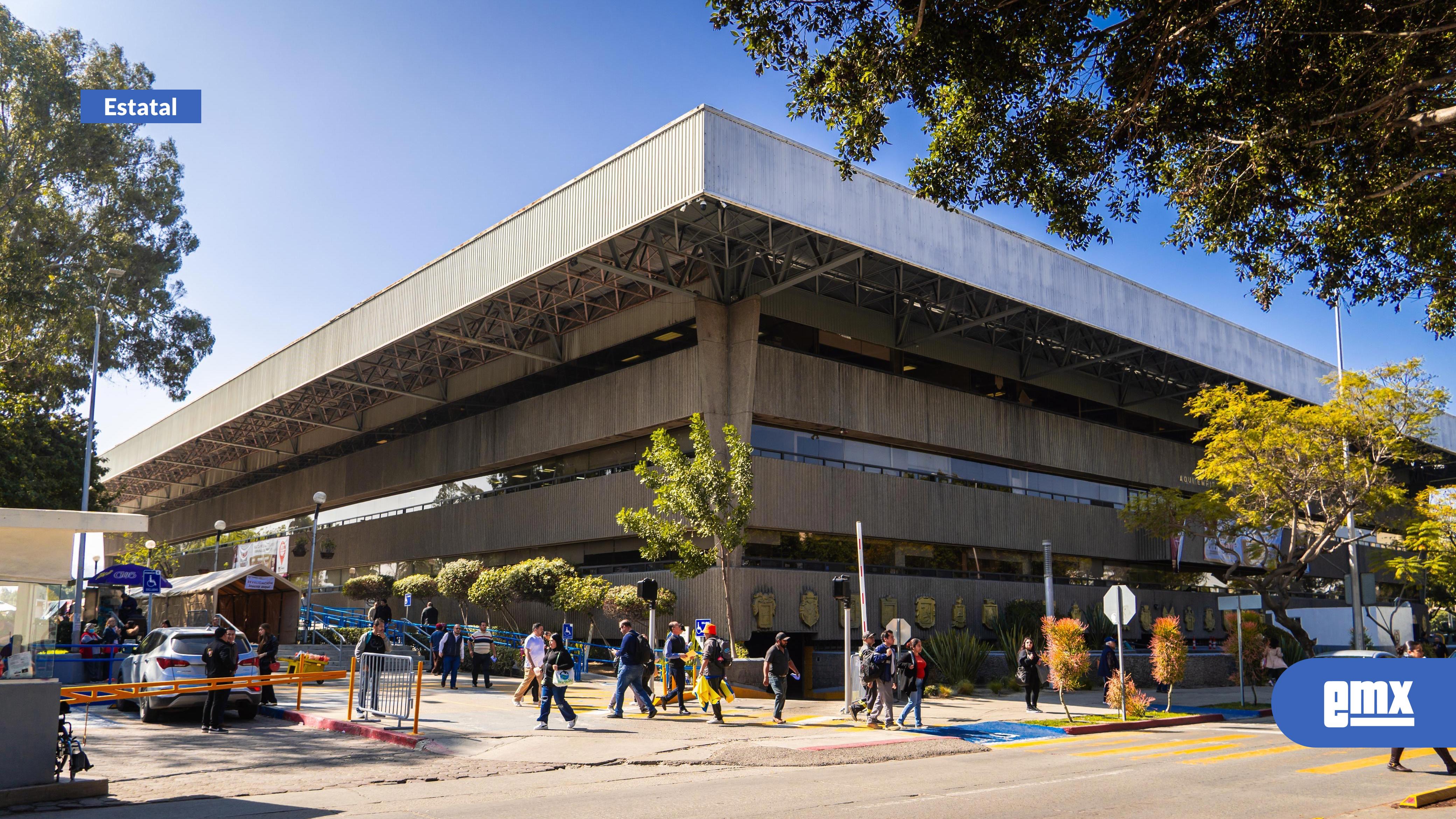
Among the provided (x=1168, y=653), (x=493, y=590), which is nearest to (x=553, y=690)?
(x=1168, y=653)

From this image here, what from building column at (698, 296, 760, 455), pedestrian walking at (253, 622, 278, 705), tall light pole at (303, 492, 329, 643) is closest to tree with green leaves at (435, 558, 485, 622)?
tall light pole at (303, 492, 329, 643)

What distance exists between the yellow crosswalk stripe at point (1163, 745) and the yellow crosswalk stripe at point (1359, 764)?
280 cm

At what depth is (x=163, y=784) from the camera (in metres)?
11.8

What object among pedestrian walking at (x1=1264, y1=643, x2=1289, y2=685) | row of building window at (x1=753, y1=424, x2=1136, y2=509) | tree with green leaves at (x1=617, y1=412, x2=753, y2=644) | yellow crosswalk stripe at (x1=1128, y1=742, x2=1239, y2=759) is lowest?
yellow crosswalk stripe at (x1=1128, y1=742, x2=1239, y2=759)

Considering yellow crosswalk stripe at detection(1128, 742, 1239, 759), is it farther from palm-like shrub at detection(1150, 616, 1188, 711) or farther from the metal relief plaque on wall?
the metal relief plaque on wall

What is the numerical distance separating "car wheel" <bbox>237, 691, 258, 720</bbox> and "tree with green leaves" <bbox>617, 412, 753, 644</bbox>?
930 cm

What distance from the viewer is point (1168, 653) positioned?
22203 mm

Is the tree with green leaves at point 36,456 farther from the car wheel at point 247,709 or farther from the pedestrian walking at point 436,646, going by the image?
the car wheel at point 247,709

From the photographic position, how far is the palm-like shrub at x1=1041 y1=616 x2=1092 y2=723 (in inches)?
841

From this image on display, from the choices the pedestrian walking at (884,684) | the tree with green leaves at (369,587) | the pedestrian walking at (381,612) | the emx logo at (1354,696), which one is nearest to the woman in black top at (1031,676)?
the pedestrian walking at (884,684)

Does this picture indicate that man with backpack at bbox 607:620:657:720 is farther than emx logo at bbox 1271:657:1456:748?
Yes

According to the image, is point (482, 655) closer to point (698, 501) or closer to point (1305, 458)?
point (698, 501)

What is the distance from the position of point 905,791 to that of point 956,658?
717 inches

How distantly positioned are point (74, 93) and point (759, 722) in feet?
88.3
